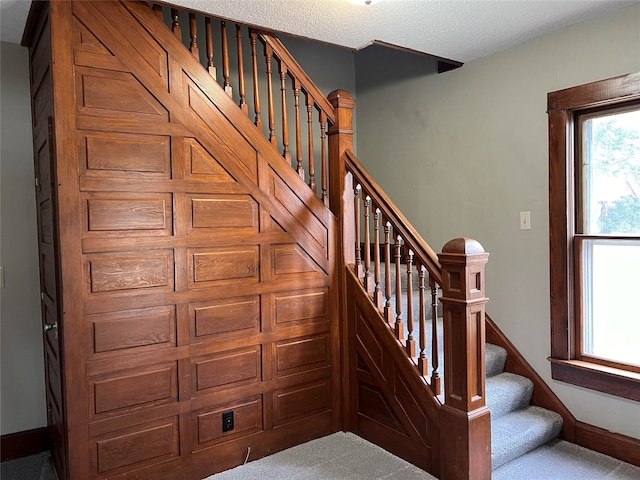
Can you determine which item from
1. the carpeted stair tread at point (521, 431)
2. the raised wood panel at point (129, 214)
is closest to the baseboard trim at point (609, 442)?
the carpeted stair tread at point (521, 431)

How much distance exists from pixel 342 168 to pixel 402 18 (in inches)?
34.7

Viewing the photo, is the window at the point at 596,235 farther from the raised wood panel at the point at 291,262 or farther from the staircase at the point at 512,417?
the raised wood panel at the point at 291,262

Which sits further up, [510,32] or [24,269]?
[510,32]

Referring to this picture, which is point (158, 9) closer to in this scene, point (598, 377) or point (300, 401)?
point (300, 401)

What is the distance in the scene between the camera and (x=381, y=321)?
111 inches

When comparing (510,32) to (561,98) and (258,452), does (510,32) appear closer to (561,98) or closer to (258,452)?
(561,98)

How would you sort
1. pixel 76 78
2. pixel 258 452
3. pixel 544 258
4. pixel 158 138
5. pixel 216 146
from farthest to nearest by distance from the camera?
1. pixel 544 258
2. pixel 258 452
3. pixel 216 146
4. pixel 158 138
5. pixel 76 78

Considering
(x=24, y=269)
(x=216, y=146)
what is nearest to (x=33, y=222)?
(x=24, y=269)

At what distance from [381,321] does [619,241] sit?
139 centimetres

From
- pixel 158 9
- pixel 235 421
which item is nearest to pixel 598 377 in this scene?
pixel 235 421

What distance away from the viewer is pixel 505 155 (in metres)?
3.22

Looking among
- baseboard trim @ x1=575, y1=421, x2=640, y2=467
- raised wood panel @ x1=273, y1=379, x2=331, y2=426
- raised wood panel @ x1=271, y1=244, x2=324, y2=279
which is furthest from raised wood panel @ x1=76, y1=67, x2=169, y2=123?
baseboard trim @ x1=575, y1=421, x2=640, y2=467

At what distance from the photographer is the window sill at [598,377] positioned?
2.65 meters

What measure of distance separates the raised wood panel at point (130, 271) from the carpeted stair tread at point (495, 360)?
2009 mm
